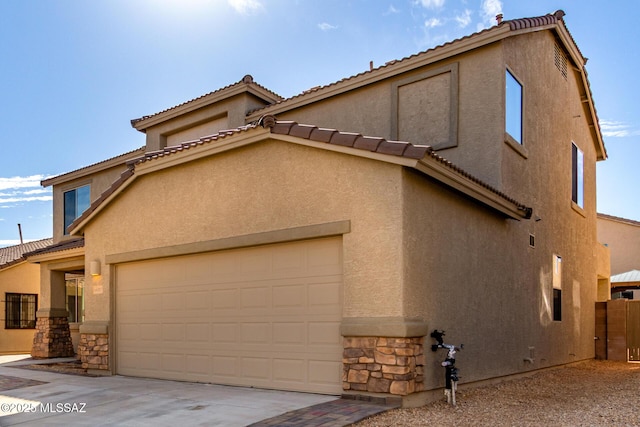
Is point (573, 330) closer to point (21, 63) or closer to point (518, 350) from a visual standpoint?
point (518, 350)

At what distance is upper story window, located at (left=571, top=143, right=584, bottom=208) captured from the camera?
17.0m

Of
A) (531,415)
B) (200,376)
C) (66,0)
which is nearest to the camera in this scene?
(531,415)

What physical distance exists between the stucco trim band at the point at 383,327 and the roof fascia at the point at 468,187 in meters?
2.16

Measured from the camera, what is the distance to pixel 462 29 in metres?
12.4

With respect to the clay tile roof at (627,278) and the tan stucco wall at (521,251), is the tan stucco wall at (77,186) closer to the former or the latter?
the tan stucco wall at (521,251)

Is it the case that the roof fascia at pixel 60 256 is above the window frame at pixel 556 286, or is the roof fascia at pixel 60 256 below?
above

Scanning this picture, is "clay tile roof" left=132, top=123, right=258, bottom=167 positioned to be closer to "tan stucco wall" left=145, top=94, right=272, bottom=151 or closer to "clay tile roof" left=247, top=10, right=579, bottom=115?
"clay tile roof" left=247, top=10, right=579, bottom=115

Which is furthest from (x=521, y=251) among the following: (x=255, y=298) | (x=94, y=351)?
(x=94, y=351)

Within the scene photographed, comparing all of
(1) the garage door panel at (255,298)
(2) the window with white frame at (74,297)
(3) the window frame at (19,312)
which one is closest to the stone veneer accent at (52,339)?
(2) the window with white frame at (74,297)

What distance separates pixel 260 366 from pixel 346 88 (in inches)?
284

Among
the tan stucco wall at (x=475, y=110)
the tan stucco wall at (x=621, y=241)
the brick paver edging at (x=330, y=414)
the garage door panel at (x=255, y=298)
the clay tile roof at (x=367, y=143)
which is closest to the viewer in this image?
→ the brick paver edging at (x=330, y=414)

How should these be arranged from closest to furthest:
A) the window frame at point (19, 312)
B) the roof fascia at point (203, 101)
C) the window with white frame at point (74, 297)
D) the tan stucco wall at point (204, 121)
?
the roof fascia at point (203, 101), the tan stucco wall at point (204, 121), the window with white frame at point (74, 297), the window frame at point (19, 312)

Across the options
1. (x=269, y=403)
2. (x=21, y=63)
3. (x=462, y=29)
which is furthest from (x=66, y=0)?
(x=269, y=403)

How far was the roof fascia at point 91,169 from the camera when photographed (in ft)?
63.1
